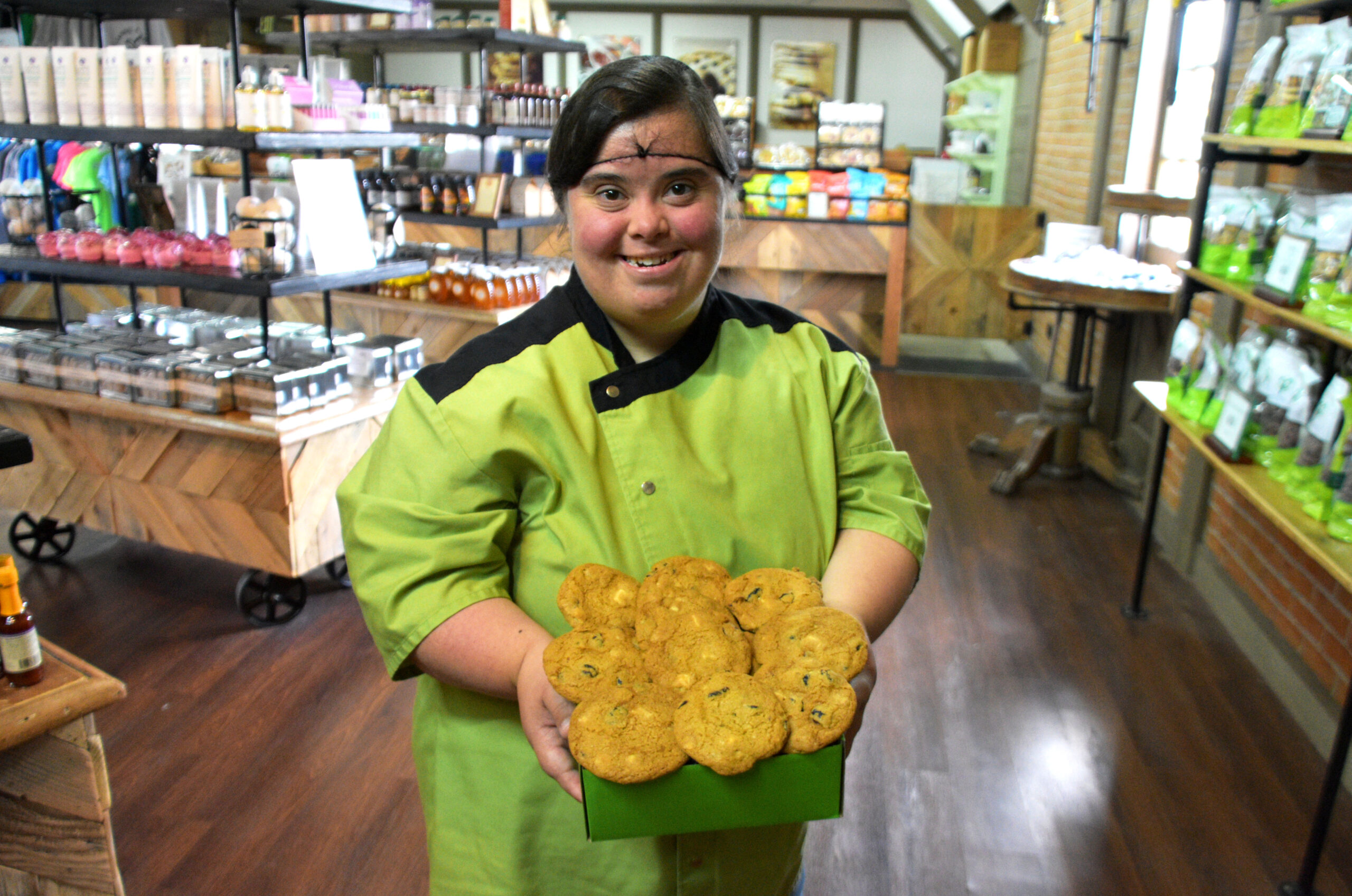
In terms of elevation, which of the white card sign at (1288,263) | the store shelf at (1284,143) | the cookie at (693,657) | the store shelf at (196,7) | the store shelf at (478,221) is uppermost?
the store shelf at (196,7)

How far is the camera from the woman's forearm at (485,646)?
39.7 inches

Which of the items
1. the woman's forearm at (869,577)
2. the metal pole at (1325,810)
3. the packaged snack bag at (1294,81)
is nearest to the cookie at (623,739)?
the woman's forearm at (869,577)

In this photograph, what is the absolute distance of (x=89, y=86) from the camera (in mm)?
2973

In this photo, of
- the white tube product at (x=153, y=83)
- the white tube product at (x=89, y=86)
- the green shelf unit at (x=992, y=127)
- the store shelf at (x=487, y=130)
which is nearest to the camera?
the white tube product at (x=153, y=83)

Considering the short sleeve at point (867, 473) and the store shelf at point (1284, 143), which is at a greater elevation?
the store shelf at point (1284, 143)

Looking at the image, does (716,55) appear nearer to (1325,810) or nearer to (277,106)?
(277,106)

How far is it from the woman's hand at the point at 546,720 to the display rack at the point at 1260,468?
1.58 metres

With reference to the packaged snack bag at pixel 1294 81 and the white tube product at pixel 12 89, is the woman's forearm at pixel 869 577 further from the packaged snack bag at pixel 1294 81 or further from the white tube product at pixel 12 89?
the white tube product at pixel 12 89

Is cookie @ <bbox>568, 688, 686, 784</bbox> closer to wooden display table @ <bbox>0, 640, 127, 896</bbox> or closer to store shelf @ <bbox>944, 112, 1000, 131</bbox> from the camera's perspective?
wooden display table @ <bbox>0, 640, 127, 896</bbox>

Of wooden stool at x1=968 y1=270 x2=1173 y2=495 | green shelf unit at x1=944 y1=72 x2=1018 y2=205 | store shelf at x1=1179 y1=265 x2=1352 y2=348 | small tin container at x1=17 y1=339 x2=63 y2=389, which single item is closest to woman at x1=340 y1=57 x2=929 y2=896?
store shelf at x1=1179 y1=265 x2=1352 y2=348

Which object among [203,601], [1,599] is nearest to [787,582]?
[1,599]

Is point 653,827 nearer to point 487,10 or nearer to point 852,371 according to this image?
point 852,371

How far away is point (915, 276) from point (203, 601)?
490 cm

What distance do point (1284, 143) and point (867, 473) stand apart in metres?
1.80
